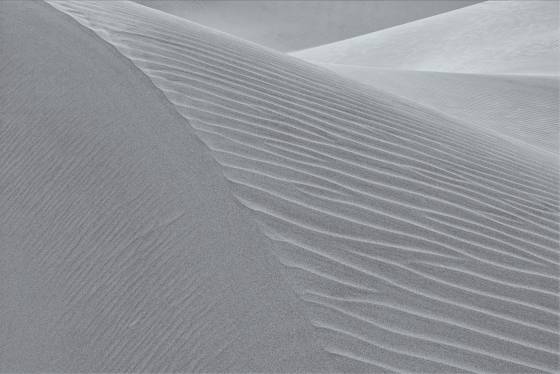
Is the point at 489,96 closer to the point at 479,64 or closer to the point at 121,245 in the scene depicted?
the point at 479,64

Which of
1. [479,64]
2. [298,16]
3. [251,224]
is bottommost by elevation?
[298,16]

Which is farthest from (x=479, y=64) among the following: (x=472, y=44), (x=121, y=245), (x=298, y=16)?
(x=298, y=16)

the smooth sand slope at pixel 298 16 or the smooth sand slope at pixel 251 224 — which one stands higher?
the smooth sand slope at pixel 251 224

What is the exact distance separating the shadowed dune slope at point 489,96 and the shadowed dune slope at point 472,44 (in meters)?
0.79

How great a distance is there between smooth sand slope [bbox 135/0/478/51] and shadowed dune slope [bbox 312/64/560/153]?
313 inches

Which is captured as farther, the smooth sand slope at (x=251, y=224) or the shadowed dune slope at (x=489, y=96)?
the shadowed dune slope at (x=489, y=96)

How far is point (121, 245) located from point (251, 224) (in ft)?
1.73

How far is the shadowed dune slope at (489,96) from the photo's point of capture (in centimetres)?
618

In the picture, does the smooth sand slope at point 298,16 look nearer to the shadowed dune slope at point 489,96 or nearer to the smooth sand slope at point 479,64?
the smooth sand slope at point 479,64

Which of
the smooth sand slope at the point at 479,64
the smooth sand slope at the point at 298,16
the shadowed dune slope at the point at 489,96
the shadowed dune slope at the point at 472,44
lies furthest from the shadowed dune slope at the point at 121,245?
the smooth sand slope at the point at 298,16

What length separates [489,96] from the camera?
6.71 meters

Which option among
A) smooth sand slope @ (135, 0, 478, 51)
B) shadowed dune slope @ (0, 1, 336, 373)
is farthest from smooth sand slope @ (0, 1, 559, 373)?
smooth sand slope @ (135, 0, 478, 51)

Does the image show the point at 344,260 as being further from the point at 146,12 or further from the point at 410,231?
the point at 146,12

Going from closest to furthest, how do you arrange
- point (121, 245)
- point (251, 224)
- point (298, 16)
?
point (251, 224) < point (121, 245) < point (298, 16)
